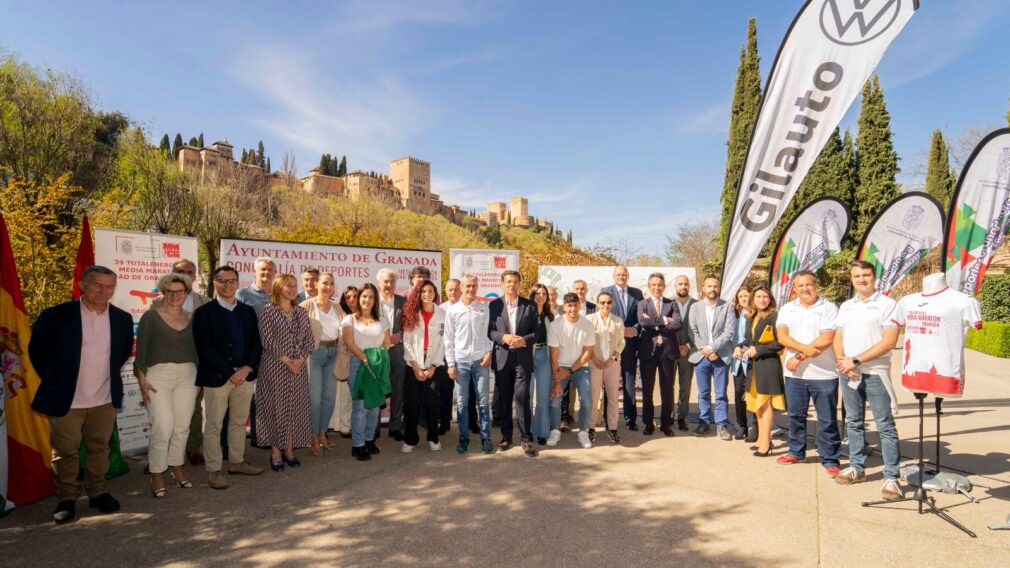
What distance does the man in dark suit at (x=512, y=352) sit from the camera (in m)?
5.50

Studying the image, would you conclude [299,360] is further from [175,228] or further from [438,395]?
Answer: [175,228]

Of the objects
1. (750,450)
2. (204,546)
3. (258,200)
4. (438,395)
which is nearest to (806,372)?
(750,450)

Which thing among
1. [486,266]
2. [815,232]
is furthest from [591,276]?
[815,232]

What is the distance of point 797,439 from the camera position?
16.8ft

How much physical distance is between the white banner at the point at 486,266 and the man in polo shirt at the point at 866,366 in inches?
177

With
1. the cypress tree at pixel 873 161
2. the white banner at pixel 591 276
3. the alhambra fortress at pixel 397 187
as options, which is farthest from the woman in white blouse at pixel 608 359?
the cypress tree at pixel 873 161

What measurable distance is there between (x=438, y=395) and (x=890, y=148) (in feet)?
96.5

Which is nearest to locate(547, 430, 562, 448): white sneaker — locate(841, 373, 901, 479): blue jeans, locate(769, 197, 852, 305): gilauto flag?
locate(841, 373, 901, 479): blue jeans

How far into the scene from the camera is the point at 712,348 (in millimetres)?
5965

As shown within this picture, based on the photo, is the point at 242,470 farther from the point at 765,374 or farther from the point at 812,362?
the point at 812,362

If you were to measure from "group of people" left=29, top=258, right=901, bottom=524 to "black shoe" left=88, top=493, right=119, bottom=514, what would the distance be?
0.01 meters

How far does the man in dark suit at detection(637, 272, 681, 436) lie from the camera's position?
613 cm

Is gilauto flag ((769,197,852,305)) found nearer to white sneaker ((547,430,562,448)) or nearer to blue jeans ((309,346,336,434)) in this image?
white sneaker ((547,430,562,448))

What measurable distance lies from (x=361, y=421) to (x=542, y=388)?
6.50 feet
